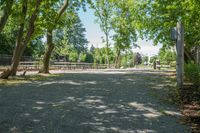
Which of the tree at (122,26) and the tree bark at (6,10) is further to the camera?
the tree at (122,26)

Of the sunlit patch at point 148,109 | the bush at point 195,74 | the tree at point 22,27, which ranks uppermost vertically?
the tree at point 22,27

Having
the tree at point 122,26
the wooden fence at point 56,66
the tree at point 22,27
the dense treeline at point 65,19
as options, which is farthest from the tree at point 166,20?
A: the tree at point 122,26

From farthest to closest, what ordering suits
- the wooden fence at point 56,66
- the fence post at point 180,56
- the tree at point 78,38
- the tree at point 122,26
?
the tree at point 78,38 → the tree at point 122,26 → the wooden fence at point 56,66 → the fence post at point 180,56

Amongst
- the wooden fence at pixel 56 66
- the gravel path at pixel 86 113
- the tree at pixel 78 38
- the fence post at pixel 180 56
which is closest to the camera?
the gravel path at pixel 86 113

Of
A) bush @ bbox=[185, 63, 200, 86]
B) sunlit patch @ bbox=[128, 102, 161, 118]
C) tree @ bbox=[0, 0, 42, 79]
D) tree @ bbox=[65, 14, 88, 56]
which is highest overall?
tree @ bbox=[65, 14, 88, 56]

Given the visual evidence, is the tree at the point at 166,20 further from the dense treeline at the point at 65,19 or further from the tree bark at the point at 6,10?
the tree bark at the point at 6,10

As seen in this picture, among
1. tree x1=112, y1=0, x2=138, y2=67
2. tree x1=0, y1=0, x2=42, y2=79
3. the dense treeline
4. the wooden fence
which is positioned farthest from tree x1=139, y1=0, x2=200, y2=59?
tree x1=112, y1=0, x2=138, y2=67

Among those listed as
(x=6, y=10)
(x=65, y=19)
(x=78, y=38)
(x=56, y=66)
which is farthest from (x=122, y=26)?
(x=78, y=38)

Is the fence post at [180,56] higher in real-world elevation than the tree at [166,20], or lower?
lower

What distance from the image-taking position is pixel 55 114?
8578 mm

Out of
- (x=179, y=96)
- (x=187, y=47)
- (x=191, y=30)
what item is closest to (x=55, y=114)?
(x=179, y=96)

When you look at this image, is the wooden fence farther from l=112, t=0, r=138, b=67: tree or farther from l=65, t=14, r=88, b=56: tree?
l=65, t=14, r=88, b=56: tree

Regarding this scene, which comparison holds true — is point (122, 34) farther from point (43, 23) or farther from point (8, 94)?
point (8, 94)

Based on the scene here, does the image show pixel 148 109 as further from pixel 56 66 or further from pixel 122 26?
pixel 122 26
